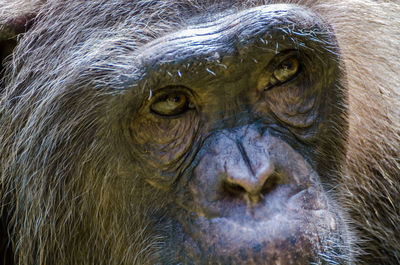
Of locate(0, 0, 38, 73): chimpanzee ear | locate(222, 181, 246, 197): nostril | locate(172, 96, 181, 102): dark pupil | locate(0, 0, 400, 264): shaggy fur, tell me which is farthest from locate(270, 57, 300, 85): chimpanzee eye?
locate(0, 0, 38, 73): chimpanzee ear

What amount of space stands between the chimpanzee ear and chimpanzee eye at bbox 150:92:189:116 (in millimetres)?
992

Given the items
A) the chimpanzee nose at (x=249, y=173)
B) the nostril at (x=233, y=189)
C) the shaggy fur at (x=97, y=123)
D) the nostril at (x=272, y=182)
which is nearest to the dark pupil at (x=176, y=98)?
the shaggy fur at (x=97, y=123)

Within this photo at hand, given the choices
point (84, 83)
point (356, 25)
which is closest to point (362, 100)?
point (356, 25)

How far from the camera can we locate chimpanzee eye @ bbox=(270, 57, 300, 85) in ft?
9.32

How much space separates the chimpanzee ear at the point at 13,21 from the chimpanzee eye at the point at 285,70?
1.41 metres

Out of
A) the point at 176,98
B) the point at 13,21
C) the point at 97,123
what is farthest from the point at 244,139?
the point at 13,21

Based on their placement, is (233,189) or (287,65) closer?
(233,189)

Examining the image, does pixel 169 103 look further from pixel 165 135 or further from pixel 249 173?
pixel 249 173

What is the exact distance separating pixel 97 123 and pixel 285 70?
0.99 m

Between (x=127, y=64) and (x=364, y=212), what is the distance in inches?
69.5

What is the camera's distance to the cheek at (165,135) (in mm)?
Answer: 2777

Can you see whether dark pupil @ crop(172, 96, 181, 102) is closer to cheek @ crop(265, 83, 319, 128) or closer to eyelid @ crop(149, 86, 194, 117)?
eyelid @ crop(149, 86, 194, 117)

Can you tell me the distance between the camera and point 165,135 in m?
2.79

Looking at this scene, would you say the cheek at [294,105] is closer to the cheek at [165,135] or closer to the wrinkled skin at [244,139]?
the wrinkled skin at [244,139]
